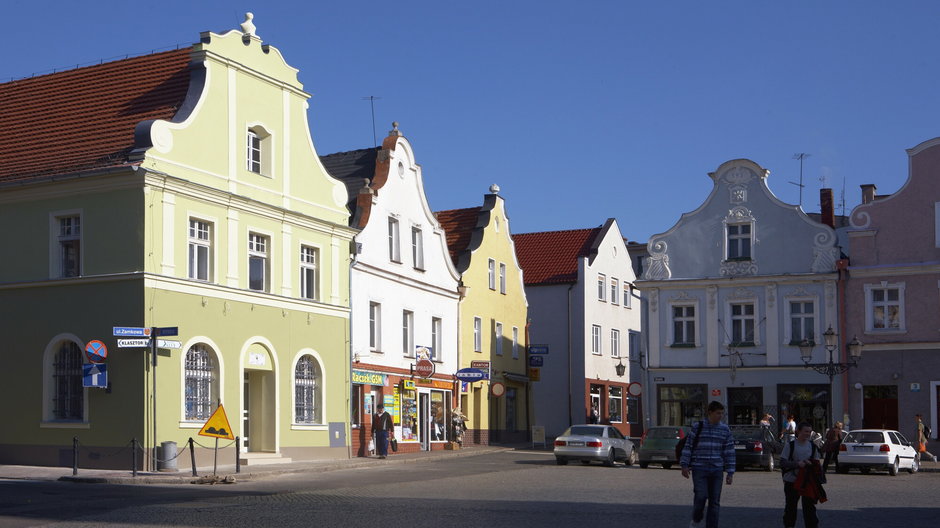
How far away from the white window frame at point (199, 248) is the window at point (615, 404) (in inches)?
1310

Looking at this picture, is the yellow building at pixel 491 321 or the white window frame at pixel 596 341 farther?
the white window frame at pixel 596 341

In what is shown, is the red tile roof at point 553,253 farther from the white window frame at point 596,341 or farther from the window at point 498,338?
the window at point 498,338

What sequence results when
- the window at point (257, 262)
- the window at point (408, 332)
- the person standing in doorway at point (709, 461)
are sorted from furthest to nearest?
the window at point (408, 332) < the window at point (257, 262) < the person standing in doorway at point (709, 461)

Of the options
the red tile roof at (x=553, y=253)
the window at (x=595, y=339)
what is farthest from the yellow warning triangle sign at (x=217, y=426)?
the window at (x=595, y=339)

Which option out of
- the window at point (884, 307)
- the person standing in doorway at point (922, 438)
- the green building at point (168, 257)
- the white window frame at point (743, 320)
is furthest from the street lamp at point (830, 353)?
the green building at point (168, 257)

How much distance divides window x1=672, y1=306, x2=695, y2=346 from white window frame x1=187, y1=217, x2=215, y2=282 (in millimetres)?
22666

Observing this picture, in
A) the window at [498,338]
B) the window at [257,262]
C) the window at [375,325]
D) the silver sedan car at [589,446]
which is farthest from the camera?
the window at [498,338]

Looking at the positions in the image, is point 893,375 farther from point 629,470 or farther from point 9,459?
point 9,459

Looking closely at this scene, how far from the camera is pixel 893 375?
45000 mm

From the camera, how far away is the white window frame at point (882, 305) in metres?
45.2

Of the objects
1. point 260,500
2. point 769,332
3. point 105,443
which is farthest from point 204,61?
point 769,332

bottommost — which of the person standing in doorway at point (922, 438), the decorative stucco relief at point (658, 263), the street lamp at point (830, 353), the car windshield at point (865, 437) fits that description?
the person standing in doorway at point (922, 438)

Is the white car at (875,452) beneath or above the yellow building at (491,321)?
beneath

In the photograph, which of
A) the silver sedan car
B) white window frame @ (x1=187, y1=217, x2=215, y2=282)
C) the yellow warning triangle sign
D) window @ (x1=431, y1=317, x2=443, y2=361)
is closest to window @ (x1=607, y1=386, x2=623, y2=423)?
window @ (x1=431, y1=317, x2=443, y2=361)
